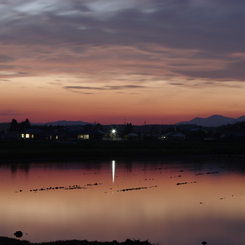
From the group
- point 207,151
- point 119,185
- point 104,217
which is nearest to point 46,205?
point 104,217

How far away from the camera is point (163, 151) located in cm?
6356

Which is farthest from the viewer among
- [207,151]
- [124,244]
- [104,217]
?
[207,151]

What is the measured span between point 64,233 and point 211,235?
18.7ft

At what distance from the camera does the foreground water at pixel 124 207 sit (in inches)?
606

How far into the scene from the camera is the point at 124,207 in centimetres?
2066

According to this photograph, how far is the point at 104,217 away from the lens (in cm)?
1811

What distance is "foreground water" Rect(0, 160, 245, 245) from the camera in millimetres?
15391

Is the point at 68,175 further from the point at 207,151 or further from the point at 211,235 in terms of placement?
the point at 207,151

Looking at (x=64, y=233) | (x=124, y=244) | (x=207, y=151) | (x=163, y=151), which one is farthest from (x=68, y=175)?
(x=207, y=151)

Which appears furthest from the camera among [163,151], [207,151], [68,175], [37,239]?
[207,151]

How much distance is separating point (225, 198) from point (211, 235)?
877cm

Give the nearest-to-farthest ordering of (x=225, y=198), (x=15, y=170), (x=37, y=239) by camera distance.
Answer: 1. (x=37, y=239)
2. (x=225, y=198)
3. (x=15, y=170)

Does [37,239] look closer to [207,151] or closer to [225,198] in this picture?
[225,198]

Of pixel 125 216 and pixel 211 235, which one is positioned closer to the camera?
pixel 211 235
